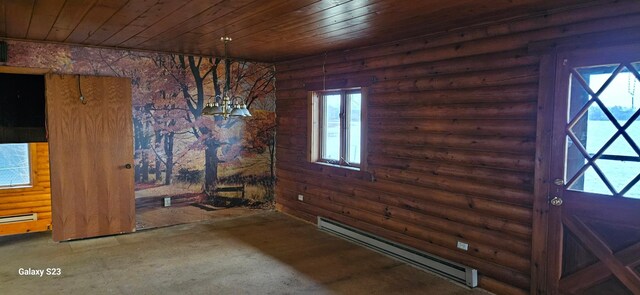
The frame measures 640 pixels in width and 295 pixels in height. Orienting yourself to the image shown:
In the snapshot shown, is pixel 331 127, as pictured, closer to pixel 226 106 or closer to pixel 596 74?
pixel 226 106

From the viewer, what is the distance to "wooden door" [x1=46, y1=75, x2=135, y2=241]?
484 centimetres

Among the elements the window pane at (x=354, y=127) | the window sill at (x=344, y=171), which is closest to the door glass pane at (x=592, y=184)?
the window sill at (x=344, y=171)

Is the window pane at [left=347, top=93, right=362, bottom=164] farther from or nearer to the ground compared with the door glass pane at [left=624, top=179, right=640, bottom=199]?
farther from the ground

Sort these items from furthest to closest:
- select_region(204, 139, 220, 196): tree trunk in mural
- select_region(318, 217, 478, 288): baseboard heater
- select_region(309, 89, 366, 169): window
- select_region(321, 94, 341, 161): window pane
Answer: select_region(204, 139, 220, 196): tree trunk in mural < select_region(321, 94, 341, 161): window pane < select_region(309, 89, 366, 169): window < select_region(318, 217, 478, 288): baseboard heater

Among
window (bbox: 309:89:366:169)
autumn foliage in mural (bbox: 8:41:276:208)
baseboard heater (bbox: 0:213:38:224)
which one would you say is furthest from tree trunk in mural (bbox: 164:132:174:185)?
window (bbox: 309:89:366:169)

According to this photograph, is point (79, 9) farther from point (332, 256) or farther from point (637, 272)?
point (637, 272)

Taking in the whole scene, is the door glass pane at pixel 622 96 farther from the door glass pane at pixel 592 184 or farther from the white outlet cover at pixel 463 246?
the white outlet cover at pixel 463 246

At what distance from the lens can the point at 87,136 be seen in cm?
498

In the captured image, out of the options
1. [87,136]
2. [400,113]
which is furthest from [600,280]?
[87,136]

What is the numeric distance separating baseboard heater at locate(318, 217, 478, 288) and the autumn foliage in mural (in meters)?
1.72

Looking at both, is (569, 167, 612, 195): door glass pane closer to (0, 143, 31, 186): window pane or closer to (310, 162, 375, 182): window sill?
(310, 162, 375, 182): window sill

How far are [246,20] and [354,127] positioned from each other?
2.13 metres

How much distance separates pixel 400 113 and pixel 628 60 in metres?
2.10

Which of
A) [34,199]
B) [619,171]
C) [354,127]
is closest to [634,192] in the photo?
[619,171]
